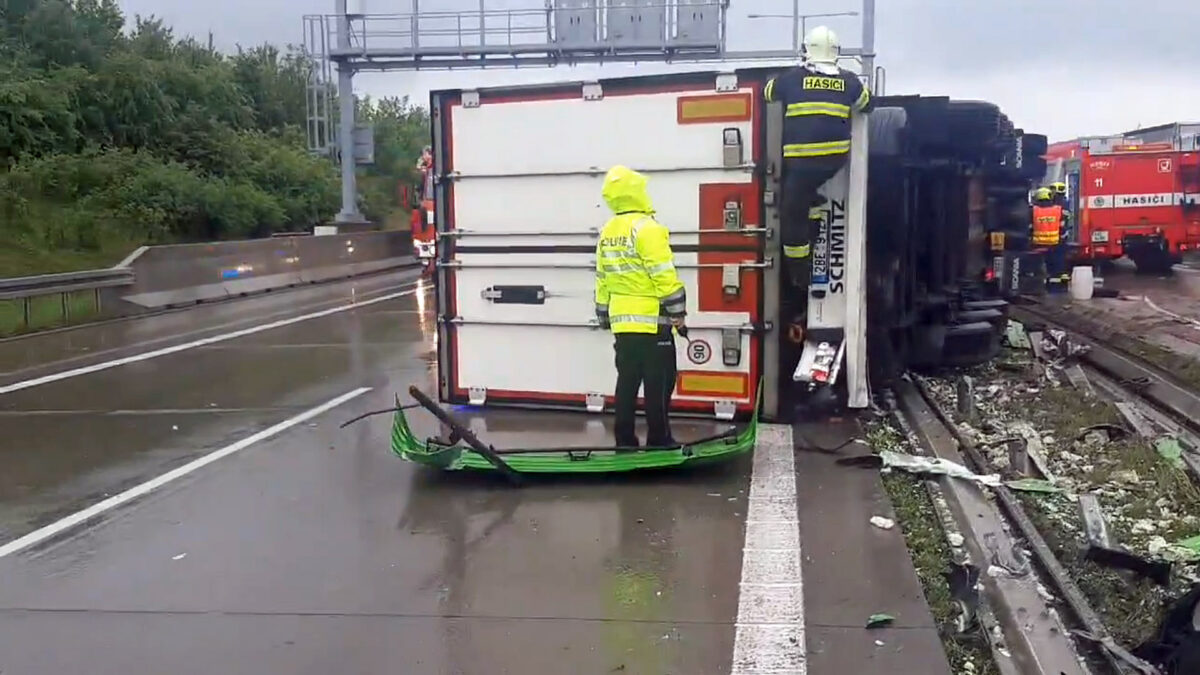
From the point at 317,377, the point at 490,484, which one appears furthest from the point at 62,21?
the point at 490,484

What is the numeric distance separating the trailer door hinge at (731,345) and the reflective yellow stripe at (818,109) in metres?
1.55

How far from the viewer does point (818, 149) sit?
301 inches

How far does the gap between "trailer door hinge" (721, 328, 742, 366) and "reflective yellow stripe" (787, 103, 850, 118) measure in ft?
5.09

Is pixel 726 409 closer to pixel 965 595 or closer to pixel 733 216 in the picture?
pixel 733 216

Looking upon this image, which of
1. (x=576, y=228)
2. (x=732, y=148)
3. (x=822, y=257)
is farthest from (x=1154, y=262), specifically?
(x=576, y=228)

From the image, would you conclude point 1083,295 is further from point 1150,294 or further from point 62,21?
point 62,21

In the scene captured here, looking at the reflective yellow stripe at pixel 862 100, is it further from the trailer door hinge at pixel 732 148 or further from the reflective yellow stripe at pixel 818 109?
the trailer door hinge at pixel 732 148

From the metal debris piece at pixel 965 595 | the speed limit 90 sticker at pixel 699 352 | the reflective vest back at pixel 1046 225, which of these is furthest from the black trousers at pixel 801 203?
the reflective vest back at pixel 1046 225

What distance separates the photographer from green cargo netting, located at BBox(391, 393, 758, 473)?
7066 millimetres

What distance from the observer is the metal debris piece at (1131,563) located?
5.00 m

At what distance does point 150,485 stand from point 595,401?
3.08m

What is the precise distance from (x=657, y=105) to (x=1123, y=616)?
4715 millimetres

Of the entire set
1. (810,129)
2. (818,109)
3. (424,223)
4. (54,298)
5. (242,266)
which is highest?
(818,109)

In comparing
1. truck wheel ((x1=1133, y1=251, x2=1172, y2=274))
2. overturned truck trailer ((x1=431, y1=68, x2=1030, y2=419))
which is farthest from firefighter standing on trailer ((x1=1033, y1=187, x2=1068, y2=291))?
overturned truck trailer ((x1=431, y1=68, x2=1030, y2=419))
